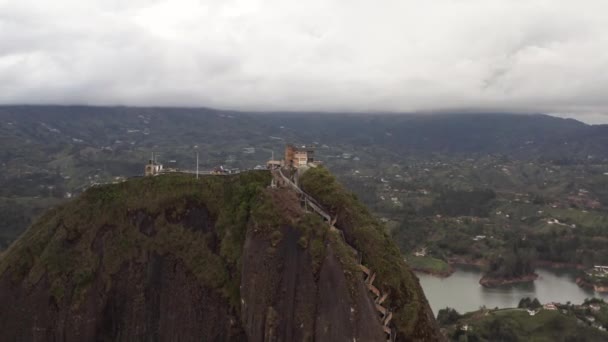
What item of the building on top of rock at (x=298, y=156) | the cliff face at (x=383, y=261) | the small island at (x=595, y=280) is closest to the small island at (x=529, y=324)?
the small island at (x=595, y=280)

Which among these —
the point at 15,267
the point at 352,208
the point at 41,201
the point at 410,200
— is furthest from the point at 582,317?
the point at 41,201

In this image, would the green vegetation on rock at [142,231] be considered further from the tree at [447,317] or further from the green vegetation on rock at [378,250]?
the tree at [447,317]

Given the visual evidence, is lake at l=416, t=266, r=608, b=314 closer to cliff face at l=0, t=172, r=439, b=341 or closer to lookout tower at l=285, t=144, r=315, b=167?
lookout tower at l=285, t=144, r=315, b=167

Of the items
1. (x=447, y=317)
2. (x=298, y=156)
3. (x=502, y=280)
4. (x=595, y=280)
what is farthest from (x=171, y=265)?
(x=595, y=280)

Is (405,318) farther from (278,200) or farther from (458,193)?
(458,193)

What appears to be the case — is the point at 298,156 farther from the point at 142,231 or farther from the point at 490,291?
the point at 490,291

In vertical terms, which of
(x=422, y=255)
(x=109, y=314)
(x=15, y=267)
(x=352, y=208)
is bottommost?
(x=422, y=255)
